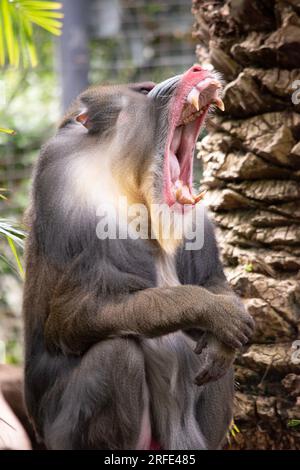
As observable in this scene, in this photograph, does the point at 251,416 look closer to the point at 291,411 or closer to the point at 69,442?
the point at 291,411

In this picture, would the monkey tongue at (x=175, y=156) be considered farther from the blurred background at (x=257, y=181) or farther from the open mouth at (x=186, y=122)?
the blurred background at (x=257, y=181)

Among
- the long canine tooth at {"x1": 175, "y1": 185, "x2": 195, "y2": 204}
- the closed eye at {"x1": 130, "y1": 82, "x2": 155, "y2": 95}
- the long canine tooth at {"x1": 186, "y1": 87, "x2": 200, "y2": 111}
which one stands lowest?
the long canine tooth at {"x1": 175, "y1": 185, "x2": 195, "y2": 204}

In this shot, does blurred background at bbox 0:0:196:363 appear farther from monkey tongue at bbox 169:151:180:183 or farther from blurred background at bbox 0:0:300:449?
monkey tongue at bbox 169:151:180:183

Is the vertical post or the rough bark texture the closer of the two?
the rough bark texture

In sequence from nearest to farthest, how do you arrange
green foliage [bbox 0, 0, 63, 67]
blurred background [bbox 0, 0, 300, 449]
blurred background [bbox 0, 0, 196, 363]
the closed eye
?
the closed eye < blurred background [bbox 0, 0, 300, 449] < green foliage [bbox 0, 0, 63, 67] < blurred background [bbox 0, 0, 196, 363]

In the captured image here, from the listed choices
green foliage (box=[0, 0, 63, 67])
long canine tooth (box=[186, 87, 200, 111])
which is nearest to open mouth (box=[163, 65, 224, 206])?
long canine tooth (box=[186, 87, 200, 111])

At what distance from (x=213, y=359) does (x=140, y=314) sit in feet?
1.18

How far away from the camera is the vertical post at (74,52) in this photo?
5859 millimetres

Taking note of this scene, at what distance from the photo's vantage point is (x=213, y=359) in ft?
10.2

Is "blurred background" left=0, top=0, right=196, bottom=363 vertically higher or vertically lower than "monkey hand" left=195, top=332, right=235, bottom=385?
higher

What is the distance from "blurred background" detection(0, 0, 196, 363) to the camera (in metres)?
5.98

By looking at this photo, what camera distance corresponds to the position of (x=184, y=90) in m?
3.21
